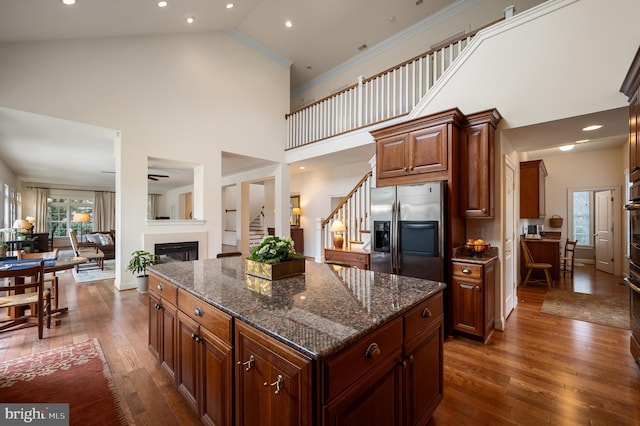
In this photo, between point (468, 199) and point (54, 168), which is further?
point (54, 168)

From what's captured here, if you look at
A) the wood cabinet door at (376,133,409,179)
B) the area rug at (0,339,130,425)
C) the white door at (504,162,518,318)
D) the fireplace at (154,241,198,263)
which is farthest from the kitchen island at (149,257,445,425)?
the fireplace at (154,241,198,263)

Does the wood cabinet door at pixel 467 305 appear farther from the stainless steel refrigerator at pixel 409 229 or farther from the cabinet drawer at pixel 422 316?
the cabinet drawer at pixel 422 316

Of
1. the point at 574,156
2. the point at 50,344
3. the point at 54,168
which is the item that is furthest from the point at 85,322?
the point at 574,156

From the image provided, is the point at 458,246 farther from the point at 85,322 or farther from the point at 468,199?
the point at 85,322

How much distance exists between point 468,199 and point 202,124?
16.8ft

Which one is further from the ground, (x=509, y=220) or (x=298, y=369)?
(x=509, y=220)

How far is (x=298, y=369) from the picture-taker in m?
0.95

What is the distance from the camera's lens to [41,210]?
10.9 m

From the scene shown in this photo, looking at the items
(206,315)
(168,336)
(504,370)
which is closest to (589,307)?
(504,370)

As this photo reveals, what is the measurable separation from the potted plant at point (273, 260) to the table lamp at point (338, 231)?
2.52 m

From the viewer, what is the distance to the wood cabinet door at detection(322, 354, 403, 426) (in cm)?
97

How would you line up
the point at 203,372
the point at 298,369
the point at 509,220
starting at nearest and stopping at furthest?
1. the point at 298,369
2. the point at 203,372
3. the point at 509,220

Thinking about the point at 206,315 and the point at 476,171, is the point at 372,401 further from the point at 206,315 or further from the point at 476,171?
the point at 476,171

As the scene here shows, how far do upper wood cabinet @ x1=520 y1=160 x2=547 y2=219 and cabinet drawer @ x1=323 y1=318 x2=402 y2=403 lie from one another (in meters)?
6.22
